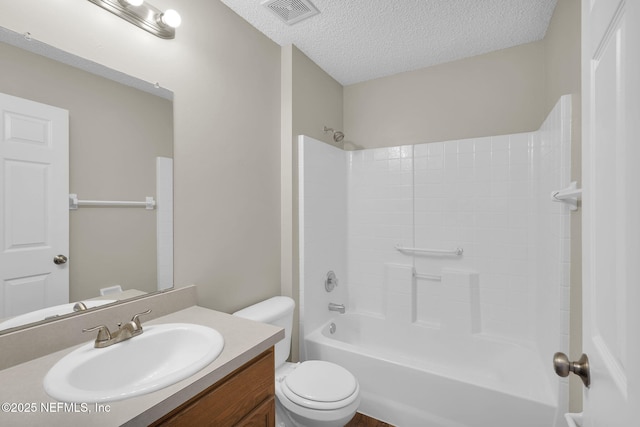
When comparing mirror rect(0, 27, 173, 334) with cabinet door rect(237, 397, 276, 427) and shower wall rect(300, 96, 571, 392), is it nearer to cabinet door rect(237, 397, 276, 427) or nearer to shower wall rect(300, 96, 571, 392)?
cabinet door rect(237, 397, 276, 427)

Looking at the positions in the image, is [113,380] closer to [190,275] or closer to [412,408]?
[190,275]

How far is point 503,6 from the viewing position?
166 cm

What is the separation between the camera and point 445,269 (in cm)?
231

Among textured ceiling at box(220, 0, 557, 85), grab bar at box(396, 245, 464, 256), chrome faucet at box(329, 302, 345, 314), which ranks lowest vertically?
chrome faucet at box(329, 302, 345, 314)

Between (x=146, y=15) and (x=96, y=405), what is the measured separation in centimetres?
141

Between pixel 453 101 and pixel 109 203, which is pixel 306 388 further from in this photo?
pixel 453 101

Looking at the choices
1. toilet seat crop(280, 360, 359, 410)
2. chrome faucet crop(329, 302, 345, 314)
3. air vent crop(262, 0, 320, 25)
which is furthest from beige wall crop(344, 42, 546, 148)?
toilet seat crop(280, 360, 359, 410)

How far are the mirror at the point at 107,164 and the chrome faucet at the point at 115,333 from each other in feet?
0.52

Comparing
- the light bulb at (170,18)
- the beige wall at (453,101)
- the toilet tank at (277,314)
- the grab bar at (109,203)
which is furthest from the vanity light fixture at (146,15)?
the beige wall at (453,101)

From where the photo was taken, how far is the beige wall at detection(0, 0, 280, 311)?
112 centimetres

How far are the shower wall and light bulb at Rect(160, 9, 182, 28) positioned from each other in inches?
39.1

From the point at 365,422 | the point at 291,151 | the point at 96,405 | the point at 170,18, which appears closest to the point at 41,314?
the point at 96,405

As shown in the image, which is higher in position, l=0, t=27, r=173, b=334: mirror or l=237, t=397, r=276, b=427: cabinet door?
l=0, t=27, r=173, b=334: mirror

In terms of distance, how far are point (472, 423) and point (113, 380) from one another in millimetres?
1691
